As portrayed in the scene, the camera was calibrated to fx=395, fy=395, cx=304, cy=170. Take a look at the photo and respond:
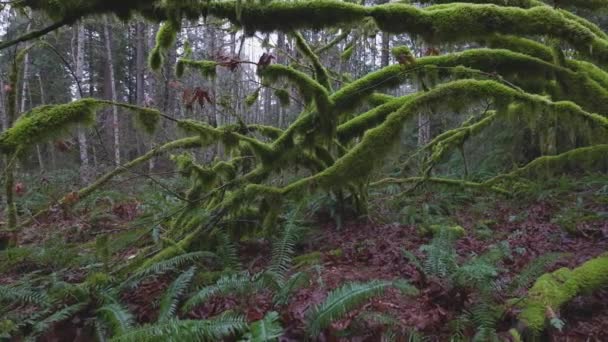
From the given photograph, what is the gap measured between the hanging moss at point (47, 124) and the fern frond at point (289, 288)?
2479mm

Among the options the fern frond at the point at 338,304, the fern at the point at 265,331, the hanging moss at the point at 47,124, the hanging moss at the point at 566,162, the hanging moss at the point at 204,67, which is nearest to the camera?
the fern at the point at 265,331

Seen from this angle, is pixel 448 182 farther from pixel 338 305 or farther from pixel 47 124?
pixel 47 124

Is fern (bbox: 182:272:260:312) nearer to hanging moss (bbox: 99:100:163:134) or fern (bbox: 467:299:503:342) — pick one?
fern (bbox: 467:299:503:342)

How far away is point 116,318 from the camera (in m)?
3.40

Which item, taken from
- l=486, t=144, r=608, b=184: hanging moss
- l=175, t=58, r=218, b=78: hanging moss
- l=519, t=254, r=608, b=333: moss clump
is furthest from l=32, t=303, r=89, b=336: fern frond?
l=486, t=144, r=608, b=184: hanging moss

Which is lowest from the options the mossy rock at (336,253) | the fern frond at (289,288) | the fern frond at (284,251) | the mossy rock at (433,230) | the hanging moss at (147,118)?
the mossy rock at (336,253)

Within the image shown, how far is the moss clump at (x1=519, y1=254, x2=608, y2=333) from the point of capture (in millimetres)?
3027

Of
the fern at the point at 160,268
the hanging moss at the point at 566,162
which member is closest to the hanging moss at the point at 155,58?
the fern at the point at 160,268

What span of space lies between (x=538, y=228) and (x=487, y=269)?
8.75ft

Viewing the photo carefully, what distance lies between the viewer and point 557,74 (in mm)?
4633

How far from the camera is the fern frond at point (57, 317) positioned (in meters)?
3.46

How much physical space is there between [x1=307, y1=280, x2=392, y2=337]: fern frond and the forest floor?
15 cm

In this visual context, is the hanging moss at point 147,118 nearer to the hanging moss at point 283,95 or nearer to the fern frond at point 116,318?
the hanging moss at point 283,95

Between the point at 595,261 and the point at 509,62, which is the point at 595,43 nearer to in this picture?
the point at 509,62
